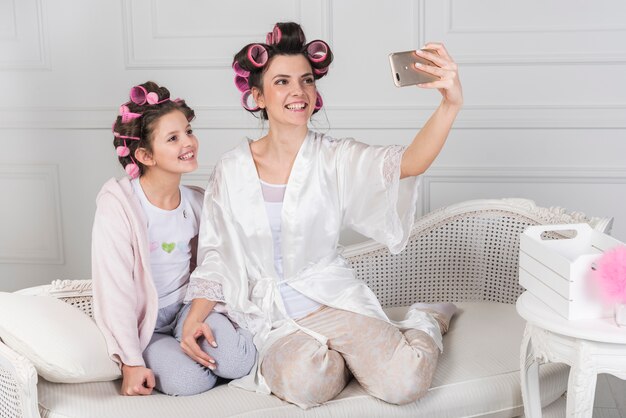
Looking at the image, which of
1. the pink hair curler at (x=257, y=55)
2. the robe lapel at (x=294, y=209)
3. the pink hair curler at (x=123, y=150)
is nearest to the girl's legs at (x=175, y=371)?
the robe lapel at (x=294, y=209)

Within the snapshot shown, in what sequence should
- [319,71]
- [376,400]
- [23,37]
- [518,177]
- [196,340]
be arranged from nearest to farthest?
[376,400]
[196,340]
[319,71]
[518,177]
[23,37]

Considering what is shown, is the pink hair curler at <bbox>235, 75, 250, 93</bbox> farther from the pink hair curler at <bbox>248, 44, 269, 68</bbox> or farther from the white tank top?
the white tank top

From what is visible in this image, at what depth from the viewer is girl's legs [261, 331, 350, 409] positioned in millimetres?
1999

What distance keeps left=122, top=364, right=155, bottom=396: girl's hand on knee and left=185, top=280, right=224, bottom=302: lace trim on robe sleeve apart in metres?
0.23

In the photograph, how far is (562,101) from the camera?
301 cm

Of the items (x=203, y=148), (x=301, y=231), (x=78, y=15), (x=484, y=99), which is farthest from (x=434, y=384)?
(x=78, y=15)

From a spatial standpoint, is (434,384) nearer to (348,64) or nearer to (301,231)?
(301,231)

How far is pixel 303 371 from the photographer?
2.00 metres

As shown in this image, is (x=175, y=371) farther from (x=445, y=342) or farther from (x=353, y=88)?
(x=353, y=88)

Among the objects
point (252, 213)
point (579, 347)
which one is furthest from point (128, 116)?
point (579, 347)

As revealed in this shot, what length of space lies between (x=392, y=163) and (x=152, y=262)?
0.71 metres

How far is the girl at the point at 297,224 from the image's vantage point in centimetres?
215

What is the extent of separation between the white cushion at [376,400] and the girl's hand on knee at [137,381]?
2 centimetres

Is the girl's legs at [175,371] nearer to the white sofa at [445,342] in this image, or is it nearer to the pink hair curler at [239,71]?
the white sofa at [445,342]
